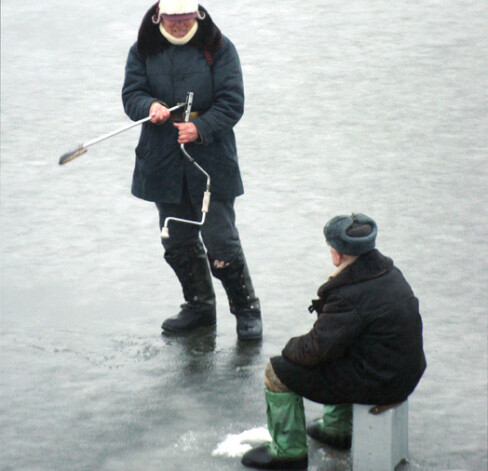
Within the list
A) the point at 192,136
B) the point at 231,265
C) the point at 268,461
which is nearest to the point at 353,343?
the point at 268,461

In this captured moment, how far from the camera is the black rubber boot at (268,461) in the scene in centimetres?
551

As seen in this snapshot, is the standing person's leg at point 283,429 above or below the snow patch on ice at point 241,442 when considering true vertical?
above

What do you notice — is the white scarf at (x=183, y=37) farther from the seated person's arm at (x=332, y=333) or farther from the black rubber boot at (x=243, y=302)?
the seated person's arm at (x=332, y=333)

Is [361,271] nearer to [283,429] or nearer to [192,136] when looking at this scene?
[283,429]

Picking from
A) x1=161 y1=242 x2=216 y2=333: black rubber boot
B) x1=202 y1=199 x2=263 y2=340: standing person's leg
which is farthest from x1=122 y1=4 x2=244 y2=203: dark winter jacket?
x1=161 y1=242 x2=216 y2=333: black rubber boot

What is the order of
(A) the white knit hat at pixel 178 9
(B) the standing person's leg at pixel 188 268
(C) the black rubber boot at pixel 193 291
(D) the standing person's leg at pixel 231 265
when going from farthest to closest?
(C) the black rubber boot at pixel 193 291 < (B) the standing person's leg at pixel 188 268 < (D) the standing person's leg at pixel 231 265 < (A) the white knit hat at pixel 178 9

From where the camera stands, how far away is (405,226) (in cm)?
833

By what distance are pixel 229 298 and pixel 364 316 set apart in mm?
1840

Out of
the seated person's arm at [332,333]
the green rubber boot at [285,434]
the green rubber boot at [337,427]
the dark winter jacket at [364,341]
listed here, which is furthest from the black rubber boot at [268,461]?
the seated person's arm at [332,333]

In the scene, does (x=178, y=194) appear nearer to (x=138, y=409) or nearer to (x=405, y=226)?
(x=138, y=409)

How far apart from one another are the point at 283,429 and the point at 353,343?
1.72 ft

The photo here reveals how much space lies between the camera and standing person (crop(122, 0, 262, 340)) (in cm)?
648

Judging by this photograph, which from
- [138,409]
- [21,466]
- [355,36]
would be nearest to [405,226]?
[138,409]

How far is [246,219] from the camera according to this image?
8.62 meters
